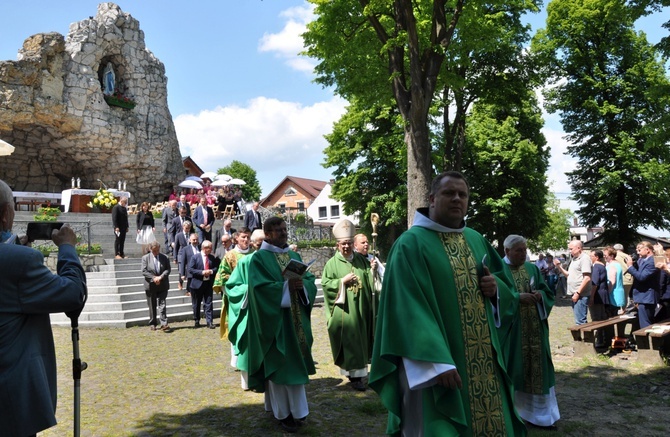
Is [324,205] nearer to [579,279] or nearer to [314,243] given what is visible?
[314,243]

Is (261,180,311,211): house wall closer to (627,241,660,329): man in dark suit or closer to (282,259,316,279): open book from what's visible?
(627,241,660,329): man in dark suit

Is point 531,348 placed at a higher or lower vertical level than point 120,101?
lower

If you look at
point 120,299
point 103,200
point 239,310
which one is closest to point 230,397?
point 239,310

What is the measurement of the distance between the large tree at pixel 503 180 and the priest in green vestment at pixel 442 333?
23086 millimetres

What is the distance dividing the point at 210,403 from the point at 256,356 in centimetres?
134

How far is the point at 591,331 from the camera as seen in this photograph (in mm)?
9414

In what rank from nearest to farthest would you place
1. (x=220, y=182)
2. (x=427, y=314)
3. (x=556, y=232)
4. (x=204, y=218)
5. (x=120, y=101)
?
1. (x=427, y=314)
2. (x=204, y=218)
3. (x=220, y=182)
4. (x=120, y=101)
5. (x=556, y=232)

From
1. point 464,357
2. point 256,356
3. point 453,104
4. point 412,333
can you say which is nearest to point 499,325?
point 464,357

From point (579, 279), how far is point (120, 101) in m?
26.9

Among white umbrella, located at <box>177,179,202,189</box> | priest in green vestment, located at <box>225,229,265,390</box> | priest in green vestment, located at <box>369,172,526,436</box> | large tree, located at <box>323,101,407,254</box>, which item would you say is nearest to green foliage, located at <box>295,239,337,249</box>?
large tree, located at <box>323,101,407,254</box>

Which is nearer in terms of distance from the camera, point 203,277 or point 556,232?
point 203,277

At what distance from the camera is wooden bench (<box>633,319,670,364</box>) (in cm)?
868

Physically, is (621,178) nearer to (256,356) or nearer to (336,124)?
(336,124)

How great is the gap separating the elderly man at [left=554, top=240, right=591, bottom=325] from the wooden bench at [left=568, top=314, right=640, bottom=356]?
796mm
